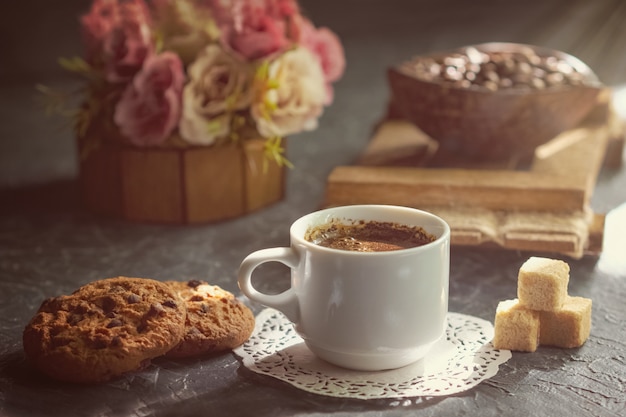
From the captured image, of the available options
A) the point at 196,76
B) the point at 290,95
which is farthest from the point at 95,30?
the point at 290,95

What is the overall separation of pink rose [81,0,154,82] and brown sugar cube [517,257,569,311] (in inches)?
27.0

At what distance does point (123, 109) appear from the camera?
1.33 m

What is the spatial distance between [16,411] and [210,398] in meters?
0.18

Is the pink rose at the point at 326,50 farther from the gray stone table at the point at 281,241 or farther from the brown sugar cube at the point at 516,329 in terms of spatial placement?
the brown sugar cube at the point at 516,329

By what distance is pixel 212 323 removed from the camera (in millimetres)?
941

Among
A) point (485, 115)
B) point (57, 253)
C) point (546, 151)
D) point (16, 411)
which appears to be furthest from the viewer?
point (546, 151)

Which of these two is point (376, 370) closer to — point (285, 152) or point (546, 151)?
point (285, 152)

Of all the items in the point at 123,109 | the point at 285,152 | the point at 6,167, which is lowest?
the point at 6,167

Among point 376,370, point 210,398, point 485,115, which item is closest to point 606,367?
point 376,370

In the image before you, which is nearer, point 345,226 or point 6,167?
point 345,226

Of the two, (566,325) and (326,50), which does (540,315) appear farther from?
(326,50)

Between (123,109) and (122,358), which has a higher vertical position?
(123,109)

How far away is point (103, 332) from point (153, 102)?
1.77 ft

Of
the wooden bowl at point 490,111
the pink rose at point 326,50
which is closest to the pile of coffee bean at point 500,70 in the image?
the wooden bowl at point 490,111
